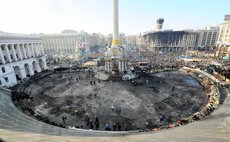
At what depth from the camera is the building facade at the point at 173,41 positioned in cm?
11794

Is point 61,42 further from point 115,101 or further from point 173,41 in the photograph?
point 115,101

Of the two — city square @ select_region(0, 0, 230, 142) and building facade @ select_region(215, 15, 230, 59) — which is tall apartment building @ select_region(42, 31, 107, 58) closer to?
city square @ select_region(0, 0, 230, 142)

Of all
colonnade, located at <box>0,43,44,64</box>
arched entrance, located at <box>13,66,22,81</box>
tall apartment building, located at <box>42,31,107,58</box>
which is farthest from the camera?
tall apartment building, located at <box>42,31,107,58</box>

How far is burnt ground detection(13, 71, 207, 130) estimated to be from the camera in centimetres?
2142

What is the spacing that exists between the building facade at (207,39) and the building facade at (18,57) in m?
125

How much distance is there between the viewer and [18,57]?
4300 centimetres

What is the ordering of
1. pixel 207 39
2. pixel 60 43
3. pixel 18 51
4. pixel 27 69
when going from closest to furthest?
1. pixel 18 51
2. pixel 27 69
3. pixel 207 39
4. pixel 60 43

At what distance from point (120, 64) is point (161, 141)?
36.4 metres

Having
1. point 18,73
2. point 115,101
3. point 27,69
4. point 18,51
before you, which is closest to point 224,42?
point 115,101

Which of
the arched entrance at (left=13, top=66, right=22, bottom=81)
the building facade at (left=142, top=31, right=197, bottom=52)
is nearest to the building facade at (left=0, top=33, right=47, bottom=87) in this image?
the arched entrance at (left=13, top=66, right=22, bottom=81)

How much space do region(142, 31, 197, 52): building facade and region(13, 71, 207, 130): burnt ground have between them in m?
93.7

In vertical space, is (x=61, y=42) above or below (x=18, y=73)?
above

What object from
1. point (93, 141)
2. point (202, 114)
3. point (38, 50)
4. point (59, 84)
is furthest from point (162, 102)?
point (38, 50)

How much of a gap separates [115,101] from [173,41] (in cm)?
11881
